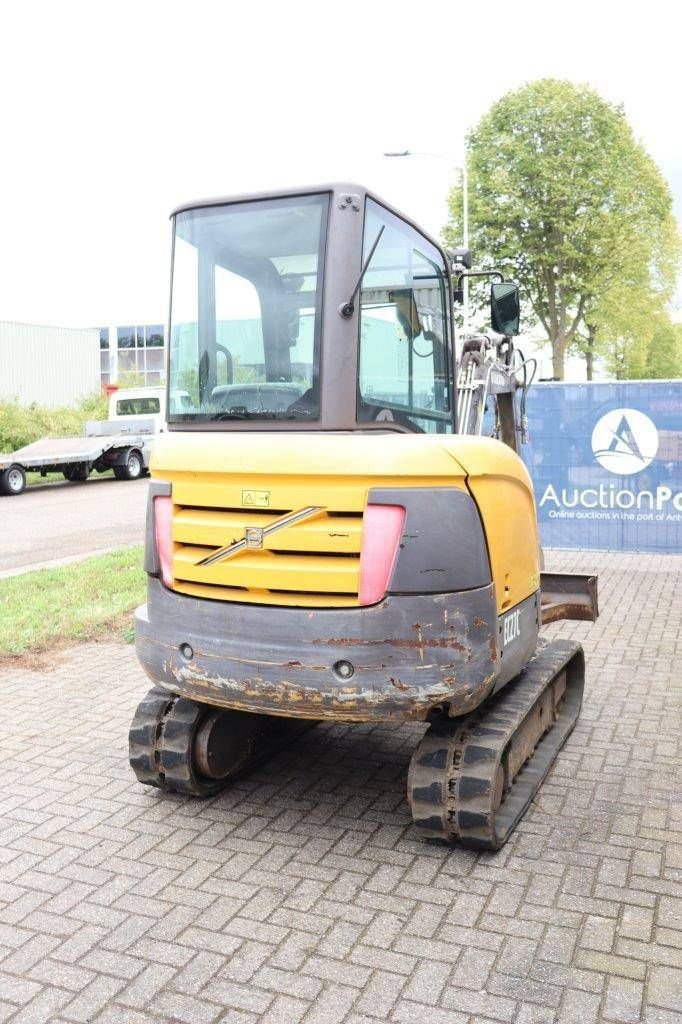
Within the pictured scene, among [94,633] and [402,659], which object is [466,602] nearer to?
[402,659]

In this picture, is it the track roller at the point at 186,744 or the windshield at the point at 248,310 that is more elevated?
the windshield at the point at 248,310

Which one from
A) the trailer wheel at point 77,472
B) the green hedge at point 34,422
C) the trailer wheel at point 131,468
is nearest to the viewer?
the trailer wheel at point 77,472

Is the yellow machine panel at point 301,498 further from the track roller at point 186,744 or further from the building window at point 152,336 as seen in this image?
the building window at point 152,336

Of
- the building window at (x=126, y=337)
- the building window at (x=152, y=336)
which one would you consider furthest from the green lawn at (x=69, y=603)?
the building window at (x=126, y=337)

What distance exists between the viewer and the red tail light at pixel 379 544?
3.98 metres

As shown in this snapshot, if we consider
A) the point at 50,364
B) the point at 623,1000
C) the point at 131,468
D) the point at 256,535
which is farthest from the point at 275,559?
the point at 50,364

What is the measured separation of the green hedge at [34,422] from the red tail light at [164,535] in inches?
1013

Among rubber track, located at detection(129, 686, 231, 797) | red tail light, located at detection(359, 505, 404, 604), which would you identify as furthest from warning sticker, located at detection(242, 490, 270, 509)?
rubber track, located at detection(129, 686, 231, 797)

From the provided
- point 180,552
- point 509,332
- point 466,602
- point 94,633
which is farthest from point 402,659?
point 94,633

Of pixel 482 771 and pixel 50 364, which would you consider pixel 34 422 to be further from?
pixel 482 771

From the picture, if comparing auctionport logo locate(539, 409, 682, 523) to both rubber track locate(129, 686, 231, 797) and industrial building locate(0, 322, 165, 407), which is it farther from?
industrial building locate(0, 322, 165, 407)

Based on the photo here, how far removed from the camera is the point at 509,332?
5.50 meters

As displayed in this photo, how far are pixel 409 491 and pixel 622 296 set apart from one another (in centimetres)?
3382

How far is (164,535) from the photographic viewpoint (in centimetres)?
454
